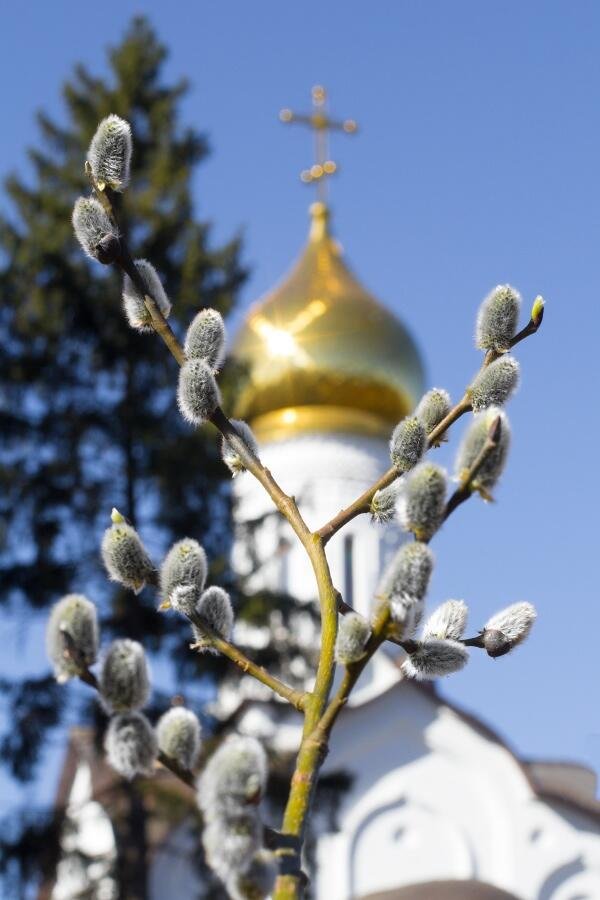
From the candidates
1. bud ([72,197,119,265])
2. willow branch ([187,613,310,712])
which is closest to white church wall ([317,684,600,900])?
willow branch ([187,613,310,712])

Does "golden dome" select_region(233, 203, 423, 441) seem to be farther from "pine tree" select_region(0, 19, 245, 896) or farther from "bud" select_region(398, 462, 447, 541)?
"bud" select_region(398, 462, 447, 541)

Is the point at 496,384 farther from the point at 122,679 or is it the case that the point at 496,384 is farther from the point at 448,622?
the point at 122,679

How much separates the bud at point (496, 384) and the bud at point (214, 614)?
469mm

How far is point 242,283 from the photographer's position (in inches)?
549

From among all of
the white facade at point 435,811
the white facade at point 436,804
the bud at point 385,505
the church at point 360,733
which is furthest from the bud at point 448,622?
the white facade at point 435,811

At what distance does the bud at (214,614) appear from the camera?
2240 millimetres

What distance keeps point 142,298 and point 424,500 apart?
2.59 ft

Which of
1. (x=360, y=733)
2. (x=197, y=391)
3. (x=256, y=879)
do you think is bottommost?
(x=256, y=879)

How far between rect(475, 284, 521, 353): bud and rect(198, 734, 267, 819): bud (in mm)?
858

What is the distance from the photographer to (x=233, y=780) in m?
1.70

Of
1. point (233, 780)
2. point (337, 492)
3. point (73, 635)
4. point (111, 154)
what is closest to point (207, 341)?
point (111, 154)

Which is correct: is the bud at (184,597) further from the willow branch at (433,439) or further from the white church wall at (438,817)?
the white church wall at (438,817)

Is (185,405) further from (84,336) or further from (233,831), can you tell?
(84,336)

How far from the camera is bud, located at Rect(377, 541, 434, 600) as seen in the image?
1.87m
